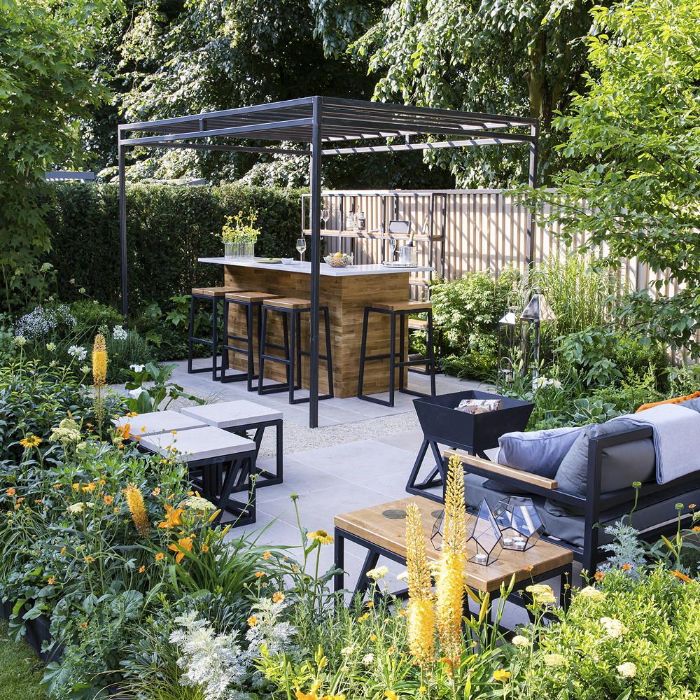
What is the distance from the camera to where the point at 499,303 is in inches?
368

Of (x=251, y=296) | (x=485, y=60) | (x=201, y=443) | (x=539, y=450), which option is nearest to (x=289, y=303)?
(x=251, y=296)

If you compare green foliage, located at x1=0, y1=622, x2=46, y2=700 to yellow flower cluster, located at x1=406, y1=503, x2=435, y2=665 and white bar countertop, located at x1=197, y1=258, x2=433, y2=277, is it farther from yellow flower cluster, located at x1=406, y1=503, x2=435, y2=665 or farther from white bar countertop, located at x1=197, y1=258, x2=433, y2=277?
white bar countertop, located at x1=197, y1=258, x2=433, y2=277

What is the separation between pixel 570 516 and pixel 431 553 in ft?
3.22

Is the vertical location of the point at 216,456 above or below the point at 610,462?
below

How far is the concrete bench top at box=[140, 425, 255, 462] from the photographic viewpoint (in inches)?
187

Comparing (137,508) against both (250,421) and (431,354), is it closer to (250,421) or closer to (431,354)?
(250,421)

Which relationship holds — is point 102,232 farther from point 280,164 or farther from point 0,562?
point 0,562

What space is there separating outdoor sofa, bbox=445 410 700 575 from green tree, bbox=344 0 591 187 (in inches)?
304

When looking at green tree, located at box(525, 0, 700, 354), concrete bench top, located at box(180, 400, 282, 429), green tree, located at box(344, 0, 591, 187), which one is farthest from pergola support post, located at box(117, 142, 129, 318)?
green tree, located at box(525, 0, 700, 354)

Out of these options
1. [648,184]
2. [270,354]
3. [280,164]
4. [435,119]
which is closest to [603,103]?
[648,184]

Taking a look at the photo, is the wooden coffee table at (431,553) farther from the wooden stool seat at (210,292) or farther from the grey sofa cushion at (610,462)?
the wooden stool seat at (210,292)

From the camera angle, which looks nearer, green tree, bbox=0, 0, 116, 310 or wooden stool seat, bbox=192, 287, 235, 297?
green tree, bbox=0, 0, 116, 310

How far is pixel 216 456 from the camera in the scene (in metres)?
4.82

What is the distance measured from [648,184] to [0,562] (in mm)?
4380
